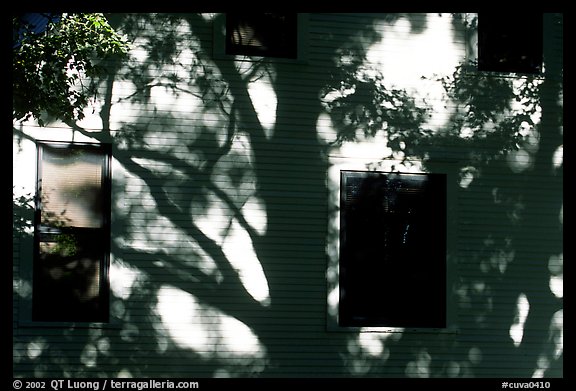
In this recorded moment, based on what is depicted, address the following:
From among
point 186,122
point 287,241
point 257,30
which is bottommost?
point 287,241

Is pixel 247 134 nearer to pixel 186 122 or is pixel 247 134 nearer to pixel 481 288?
pixel 186 122

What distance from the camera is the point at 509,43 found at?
10.5m

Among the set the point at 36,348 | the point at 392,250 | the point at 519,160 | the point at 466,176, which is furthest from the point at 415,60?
the point at 36,348

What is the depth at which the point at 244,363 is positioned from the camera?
9.23 m

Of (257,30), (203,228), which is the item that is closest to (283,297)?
(203,228)

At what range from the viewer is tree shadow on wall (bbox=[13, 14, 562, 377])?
9.12 meters

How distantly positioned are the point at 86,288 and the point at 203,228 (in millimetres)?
1601

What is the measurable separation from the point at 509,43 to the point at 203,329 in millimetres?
5757

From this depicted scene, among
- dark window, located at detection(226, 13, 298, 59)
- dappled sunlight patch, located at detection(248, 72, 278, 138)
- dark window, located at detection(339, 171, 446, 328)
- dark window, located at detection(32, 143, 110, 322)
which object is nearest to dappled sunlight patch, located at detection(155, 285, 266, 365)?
dark window, located at detection(32, 143, 110, 322)

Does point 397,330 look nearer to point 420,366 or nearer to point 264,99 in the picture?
point 420,366

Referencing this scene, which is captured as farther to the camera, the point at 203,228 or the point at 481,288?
the point at 481,288

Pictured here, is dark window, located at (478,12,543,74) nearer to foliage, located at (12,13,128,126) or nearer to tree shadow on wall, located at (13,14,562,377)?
tree shadow on wall, located at (13,14,562,377)

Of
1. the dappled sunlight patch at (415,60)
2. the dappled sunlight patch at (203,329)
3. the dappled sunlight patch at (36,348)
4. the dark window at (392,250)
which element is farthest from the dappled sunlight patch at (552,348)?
the dappled sunlight patch at (36,348)

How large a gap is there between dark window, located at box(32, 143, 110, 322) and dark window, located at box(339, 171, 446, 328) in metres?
3.04
